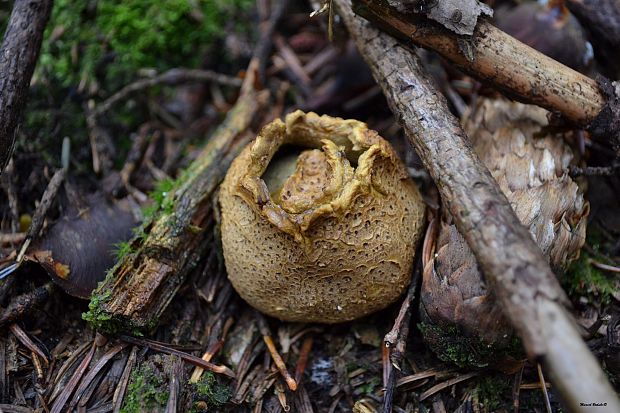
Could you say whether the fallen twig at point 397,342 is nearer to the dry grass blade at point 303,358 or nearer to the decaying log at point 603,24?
the dry grass blade at point 303,358

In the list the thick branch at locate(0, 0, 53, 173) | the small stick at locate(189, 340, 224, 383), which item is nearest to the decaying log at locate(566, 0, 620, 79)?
the small stick at locate(189, 340, 224, 383)

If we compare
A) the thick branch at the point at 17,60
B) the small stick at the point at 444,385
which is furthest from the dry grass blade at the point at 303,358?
the thick branch at the point at 17,60

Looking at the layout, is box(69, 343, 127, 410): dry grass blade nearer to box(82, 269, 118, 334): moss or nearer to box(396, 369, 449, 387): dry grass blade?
box(82, 269, 118, 334): moss

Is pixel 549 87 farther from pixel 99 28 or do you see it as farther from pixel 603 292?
pixel 99 28

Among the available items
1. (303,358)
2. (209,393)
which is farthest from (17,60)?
(303,358)

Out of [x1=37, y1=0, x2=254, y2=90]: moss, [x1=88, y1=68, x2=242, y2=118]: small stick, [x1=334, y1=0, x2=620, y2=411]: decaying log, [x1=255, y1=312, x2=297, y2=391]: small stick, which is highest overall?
[x1=37, y1=0, x2=254, y2=90]: moss

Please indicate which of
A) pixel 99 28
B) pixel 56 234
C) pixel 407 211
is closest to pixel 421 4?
pixel 407 211
